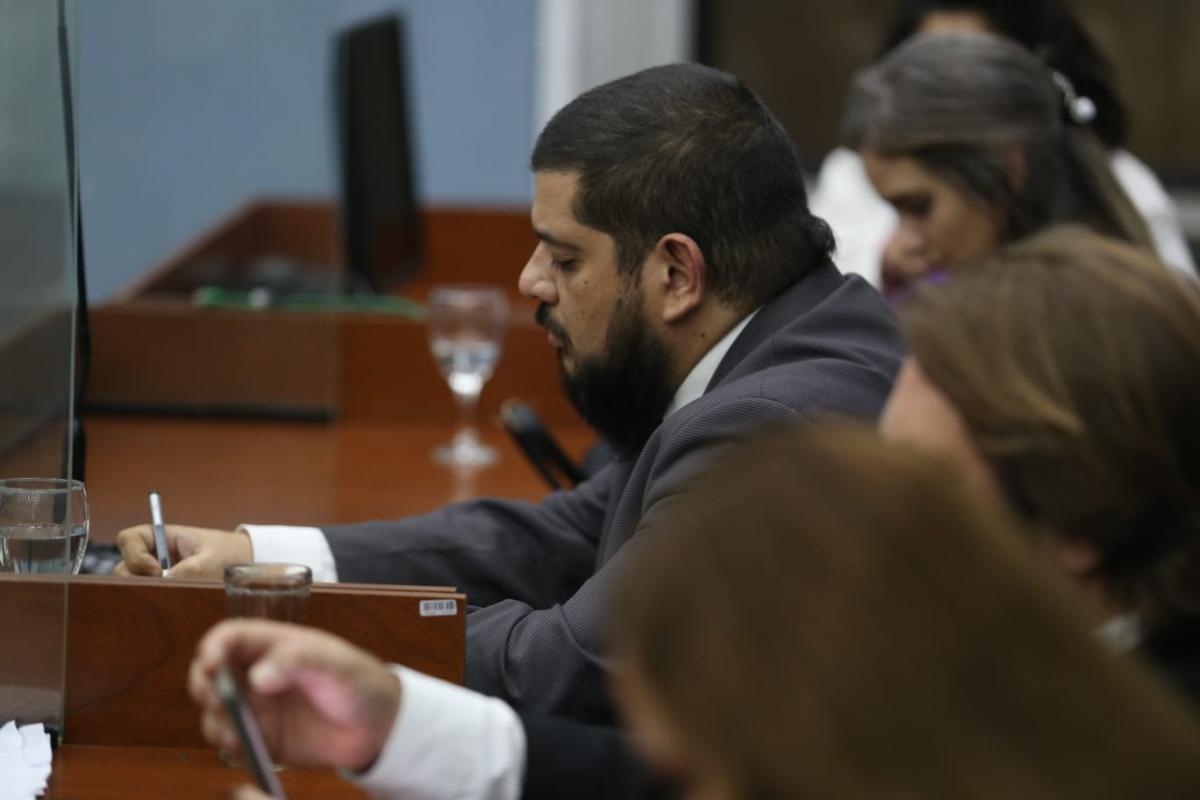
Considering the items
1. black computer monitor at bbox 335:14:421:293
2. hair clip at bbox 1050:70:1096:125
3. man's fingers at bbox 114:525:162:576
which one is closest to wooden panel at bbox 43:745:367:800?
man's fingers at bbox 114:525:162:576

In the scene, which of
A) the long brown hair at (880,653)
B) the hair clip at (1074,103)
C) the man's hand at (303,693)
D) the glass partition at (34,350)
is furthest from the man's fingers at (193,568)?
the hair clip at (1074,103)

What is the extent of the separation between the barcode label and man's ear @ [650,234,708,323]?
42 centimetres

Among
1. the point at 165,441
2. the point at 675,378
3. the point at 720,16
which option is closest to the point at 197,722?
the point at 675,378

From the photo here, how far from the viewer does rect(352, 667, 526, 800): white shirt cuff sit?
1.05 metres

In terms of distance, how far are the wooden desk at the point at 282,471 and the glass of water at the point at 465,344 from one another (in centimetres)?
4

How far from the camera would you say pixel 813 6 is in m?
5.06

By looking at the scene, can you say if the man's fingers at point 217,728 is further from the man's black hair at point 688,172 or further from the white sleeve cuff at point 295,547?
the man's black hair at point 688,172

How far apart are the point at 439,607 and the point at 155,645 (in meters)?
0.21

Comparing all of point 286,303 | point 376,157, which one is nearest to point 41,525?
point 286,303

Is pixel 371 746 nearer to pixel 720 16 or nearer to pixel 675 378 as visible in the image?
pixel 675 378

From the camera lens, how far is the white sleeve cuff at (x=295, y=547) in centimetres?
169

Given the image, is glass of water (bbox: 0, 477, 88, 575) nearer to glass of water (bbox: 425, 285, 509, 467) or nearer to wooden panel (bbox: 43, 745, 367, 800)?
wooden panel (bbox: 43, 745, 367, 800)

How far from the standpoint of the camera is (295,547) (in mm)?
1728

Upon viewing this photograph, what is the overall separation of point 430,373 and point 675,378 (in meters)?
1.10
